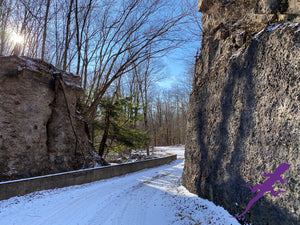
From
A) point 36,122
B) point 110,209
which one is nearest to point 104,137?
point 36,122

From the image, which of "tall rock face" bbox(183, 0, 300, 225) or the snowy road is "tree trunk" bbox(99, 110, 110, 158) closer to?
the snowy road

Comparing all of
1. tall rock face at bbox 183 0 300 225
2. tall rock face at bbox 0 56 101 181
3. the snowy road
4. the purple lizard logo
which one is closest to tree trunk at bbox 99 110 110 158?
tall rock face at bbox 0 56 101 181

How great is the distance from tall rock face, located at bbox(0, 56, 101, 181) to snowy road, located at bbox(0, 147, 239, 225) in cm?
176

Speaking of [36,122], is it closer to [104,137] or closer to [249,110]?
[104,137]

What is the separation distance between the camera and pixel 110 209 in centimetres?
496

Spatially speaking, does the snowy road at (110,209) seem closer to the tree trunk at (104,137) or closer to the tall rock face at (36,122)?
the tall rock face at (36,122)

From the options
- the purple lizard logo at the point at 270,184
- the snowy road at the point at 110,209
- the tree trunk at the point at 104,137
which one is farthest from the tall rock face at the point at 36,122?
the purple lizard logo at the point at 270,184

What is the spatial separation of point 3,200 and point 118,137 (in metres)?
8.74

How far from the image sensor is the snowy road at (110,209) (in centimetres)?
418

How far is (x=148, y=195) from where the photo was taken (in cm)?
642

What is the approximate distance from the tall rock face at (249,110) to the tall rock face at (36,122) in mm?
5572

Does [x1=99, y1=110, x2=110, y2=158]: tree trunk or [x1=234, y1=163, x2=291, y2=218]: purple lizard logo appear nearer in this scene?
[x1=234, y1=163, x2=291, y2=218]: purple lizard logo

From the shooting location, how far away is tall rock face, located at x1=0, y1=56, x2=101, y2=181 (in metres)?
7.08

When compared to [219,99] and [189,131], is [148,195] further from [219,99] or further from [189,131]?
[219,99]
